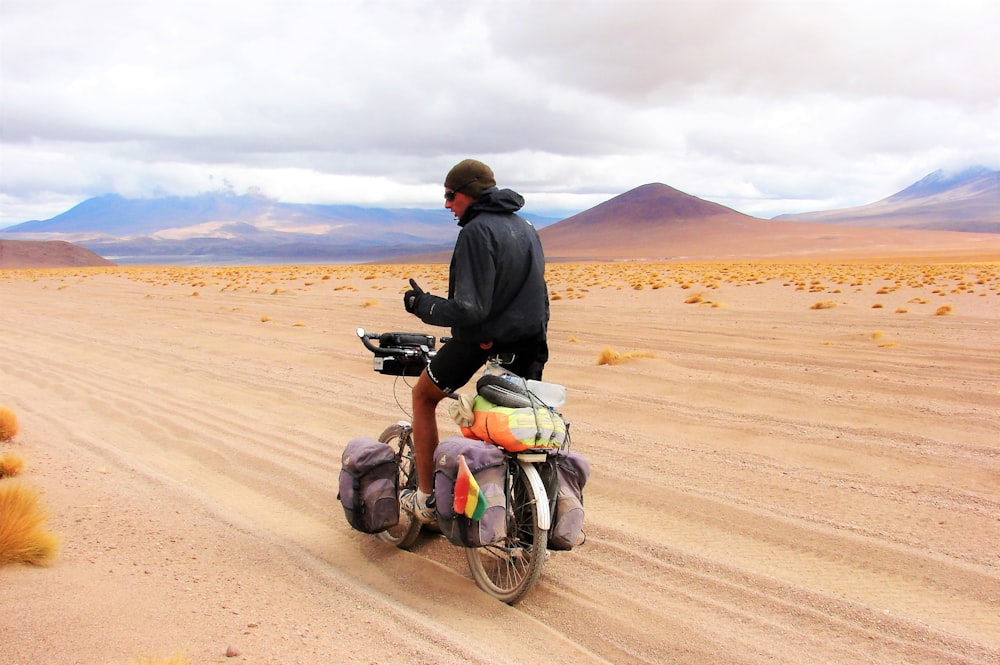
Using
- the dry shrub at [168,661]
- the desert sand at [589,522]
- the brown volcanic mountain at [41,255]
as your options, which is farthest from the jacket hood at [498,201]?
the brown volcanic mountain at [41,255]

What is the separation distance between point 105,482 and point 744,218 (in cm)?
20316

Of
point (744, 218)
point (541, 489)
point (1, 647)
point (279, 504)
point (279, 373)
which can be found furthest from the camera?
point (744, 218)

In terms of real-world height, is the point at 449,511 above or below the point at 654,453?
above

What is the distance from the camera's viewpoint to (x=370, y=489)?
4.57m

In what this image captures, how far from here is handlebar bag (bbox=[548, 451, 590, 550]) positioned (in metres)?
3.94

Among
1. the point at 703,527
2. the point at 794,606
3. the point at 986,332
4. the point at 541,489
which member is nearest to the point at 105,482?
the point at 541,489

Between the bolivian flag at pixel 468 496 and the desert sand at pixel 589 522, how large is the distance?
1.71 feet

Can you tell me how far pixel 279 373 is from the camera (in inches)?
440

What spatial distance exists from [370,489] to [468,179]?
1.84 meters

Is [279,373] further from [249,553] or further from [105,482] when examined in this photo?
[249,553]

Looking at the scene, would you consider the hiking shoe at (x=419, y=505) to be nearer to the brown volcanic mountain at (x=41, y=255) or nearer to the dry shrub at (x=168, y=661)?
the dry shrub at (x=168, y=661)

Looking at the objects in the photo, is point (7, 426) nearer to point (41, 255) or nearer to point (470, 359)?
point (470, 359)

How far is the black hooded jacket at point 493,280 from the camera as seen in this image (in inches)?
150

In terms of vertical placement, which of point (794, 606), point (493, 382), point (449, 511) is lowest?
point (794, 606)
